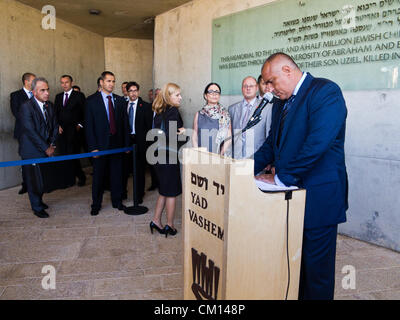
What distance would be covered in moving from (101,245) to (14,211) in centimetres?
193

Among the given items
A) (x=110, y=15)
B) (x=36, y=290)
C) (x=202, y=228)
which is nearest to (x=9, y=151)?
(x=110, y=15)

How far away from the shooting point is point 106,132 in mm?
4633

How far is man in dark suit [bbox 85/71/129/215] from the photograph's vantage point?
14.9 ft

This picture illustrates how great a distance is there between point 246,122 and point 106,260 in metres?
2.01

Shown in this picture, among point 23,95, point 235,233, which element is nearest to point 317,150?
point 235,233

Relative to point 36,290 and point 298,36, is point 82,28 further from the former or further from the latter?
point 36,290

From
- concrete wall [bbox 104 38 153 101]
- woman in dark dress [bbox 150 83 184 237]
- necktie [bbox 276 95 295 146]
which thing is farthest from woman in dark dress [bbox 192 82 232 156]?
concrete wall [bbox 104 38 153 101]

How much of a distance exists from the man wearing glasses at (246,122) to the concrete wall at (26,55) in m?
4.40

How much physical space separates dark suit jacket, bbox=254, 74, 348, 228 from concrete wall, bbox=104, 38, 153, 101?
29.3ft

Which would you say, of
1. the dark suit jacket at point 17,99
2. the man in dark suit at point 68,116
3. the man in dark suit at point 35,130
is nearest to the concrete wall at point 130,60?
the man in dark suit at point 68,116

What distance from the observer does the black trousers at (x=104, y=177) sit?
467 centimetres

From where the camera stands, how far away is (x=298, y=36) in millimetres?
4207

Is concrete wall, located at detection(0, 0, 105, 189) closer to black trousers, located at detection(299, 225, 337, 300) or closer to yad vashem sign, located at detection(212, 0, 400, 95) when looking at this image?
yad vashem sign, located at detection(212, 0, 400, 95)

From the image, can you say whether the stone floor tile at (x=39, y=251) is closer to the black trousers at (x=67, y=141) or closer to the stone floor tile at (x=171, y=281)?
the stone floor tile at (x=171, y=281)
